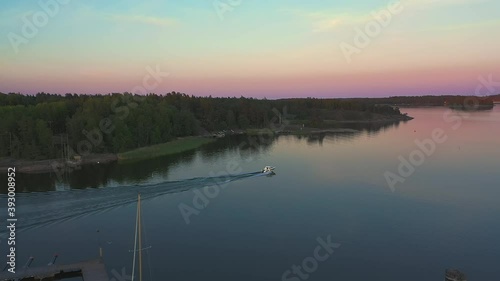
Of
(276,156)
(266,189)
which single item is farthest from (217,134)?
(266,189)

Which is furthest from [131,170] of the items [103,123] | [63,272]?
[63,272]

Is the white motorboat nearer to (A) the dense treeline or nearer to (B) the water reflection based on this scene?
(B) the water reflection

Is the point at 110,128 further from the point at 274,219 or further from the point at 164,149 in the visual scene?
the point at 274,219

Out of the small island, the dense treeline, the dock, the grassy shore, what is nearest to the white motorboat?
the grassy shore

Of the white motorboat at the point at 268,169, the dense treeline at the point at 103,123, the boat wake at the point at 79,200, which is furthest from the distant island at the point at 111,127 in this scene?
the white motorboat at the point at 268,169

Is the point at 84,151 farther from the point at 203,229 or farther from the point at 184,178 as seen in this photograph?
the point at 203,229

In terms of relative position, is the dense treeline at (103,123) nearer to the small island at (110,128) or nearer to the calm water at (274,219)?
the small island at (110,128)

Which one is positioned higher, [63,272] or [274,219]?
[63,272]

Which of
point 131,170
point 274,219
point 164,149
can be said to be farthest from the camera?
point 164,149
